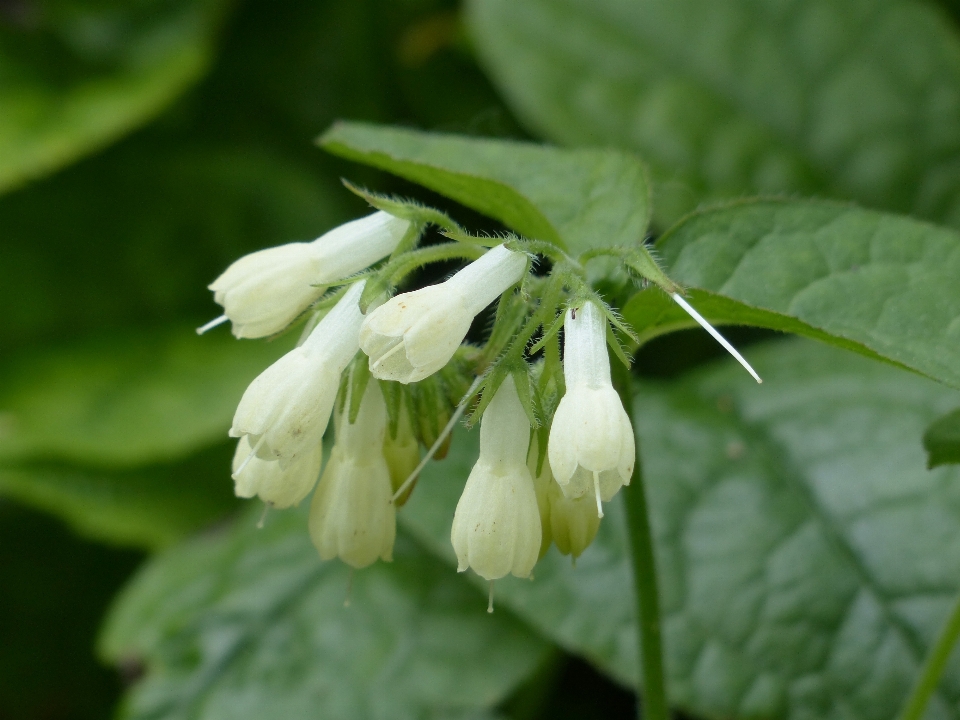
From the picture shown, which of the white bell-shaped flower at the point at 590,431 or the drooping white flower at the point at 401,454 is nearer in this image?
the white bell-shaped flower at the point at 590,431

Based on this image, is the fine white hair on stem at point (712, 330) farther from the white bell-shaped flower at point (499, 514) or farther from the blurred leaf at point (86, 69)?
the blurred leaf at point (86, 69)

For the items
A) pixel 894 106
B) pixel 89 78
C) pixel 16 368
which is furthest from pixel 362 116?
pixel 894 106

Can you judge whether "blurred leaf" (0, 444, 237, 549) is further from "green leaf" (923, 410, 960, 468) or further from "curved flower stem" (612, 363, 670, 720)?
"green leaf" (923, 410, 960, 468)

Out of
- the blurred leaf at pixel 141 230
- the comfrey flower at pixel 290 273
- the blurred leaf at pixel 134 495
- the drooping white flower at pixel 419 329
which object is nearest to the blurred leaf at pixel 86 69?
the blurred leaf at pixel 141 230

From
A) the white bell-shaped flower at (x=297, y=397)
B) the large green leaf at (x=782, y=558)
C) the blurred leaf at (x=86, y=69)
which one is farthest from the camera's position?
the blurred leaf at (x=86, y=69)

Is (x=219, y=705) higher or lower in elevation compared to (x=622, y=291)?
lower

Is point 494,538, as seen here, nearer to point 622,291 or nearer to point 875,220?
point 622,291
